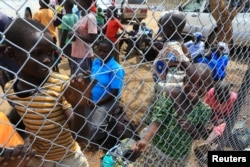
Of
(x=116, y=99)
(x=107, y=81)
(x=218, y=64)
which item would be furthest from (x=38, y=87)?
(x=218, y=64)

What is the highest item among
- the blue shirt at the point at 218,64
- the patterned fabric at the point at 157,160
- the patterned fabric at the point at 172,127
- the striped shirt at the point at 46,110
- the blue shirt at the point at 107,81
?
the blue shirt at the point at 218,64

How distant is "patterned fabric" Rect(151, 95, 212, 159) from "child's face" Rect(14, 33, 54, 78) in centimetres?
91

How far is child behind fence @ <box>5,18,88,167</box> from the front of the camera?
3.88ft

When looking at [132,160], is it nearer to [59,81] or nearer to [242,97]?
[59,81]

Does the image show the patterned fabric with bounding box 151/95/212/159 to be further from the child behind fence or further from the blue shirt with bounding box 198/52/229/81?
the blue shirt with bounding box 198/52/229/81

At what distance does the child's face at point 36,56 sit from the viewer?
1.17m

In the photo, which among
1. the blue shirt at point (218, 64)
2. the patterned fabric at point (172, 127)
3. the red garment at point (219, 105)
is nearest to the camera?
the patterned fabric at point (172, 127)

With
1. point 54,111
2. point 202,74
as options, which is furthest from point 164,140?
point 54,111

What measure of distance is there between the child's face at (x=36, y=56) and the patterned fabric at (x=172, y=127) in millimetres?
912

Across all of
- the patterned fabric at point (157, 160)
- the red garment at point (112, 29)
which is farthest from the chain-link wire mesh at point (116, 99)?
the red garment at point (112, 29)

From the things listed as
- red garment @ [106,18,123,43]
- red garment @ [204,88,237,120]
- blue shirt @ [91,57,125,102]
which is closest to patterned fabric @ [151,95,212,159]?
red garment @ [204,88,237,120]

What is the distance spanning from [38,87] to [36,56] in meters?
0.15

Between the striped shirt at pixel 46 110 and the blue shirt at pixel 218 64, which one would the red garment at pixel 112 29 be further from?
the striped shirt at pixel 46 110

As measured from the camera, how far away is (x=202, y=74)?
198 cm
